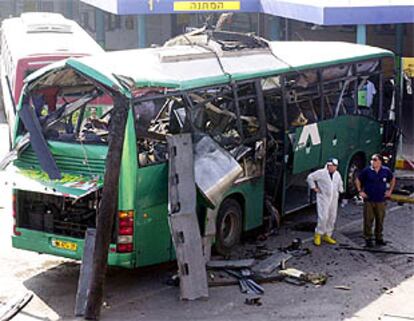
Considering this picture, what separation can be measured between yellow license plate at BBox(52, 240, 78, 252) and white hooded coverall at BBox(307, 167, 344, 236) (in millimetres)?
4098

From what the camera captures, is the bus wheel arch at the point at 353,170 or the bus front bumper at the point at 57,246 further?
the bus wheel arch at the point at 353,170

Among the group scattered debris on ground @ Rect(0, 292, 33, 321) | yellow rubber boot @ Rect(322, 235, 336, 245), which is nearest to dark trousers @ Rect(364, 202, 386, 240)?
yellow rubber boot @ Rect(322, 235, 336, 245)

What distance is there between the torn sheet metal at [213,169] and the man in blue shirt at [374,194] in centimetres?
247

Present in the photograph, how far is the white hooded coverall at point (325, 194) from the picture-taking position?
14057 millimetres

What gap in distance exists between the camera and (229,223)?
13.7 meters

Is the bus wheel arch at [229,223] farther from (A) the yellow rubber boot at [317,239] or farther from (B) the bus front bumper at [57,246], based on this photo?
(B) the bus front bumper at [57,246]

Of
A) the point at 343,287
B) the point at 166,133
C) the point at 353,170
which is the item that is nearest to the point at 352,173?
the point at 353,170

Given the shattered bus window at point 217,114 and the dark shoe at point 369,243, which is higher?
the shattered bus window at point 217,114

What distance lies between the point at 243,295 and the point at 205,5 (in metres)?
15.6

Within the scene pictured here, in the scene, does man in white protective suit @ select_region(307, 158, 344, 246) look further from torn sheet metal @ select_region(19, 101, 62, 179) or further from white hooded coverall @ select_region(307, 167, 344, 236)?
Result: torn sheet metal @ select_region(19, 101, 62, 179)

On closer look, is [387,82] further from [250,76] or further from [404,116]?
[404,116]

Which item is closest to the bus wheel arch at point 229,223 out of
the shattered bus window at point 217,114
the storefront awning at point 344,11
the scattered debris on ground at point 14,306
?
the shattered bus window at point 217,114

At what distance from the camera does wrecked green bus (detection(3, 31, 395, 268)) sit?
38.3 ft

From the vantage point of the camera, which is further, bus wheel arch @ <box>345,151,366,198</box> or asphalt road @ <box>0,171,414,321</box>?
bus wheel arch @ <box>345,151,366,198</box>
